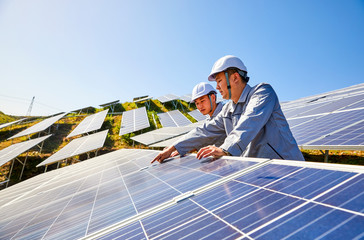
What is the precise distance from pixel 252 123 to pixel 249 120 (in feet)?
0.20

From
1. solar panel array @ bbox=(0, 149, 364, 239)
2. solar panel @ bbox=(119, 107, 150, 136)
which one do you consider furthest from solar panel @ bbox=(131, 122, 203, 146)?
solar panel array @ bbox=(0, 149, 364, 239)

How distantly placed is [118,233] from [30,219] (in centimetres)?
238

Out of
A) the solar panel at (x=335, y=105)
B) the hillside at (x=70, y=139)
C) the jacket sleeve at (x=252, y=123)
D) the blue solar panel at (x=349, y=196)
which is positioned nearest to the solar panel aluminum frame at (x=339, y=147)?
the jacket sleeve at (x=252, y=123)

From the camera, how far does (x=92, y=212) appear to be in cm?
248

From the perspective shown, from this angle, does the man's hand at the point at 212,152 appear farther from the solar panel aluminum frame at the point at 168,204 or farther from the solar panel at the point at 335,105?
the solar panel at the point at 335,105

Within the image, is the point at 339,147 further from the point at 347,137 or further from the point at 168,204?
the point at 168,204

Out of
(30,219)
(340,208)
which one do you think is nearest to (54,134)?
(30,219)

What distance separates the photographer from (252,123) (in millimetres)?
2846

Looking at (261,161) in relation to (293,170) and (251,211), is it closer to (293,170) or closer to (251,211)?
(293,170)

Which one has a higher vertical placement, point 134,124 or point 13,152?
point 134,124

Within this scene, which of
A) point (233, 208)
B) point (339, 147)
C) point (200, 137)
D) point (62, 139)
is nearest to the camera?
point (233, 208)

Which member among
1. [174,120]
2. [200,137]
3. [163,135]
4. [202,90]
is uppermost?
[202,90]

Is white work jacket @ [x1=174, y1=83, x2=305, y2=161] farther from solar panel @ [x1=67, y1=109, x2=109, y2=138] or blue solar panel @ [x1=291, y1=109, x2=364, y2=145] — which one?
solar panel @ [x1=67, y1=109, x2=109, y2=138]

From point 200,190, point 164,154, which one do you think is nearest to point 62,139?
point 164,154
